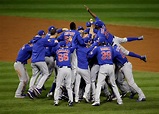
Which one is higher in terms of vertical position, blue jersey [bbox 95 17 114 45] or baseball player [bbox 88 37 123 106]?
blue jersey [bbox 95 17 114 45]

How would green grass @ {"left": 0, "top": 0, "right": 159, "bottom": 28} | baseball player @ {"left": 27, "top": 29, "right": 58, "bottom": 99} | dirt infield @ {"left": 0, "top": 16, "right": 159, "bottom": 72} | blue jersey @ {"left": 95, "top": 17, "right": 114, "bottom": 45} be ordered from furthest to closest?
1. green grass @ {"left": 0, "top": 0, "right": 159, "bottom": 28}
2. dirt infield @ {"left": 0, "top": 16, "right": 159, "bottom": 72}
3. blue jersey @ {"left": 95, "top": 17, "right": 114, "bottom": 45}
4. baseball player @ {"left": 27, "top": 29, "right": 58, "bottom": 99}

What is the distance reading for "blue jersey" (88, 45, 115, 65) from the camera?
611 inches

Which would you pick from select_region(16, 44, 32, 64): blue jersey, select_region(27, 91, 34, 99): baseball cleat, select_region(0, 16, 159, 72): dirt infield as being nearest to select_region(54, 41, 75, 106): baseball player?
select_region(27, 91, 34, 99): baseball cleat

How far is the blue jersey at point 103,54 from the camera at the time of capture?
50.9ft

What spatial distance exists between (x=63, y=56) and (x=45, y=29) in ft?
28.4

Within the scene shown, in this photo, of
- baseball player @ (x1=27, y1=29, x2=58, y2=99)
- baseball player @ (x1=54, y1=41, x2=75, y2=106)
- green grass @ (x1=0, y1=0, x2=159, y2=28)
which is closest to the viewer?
baseball player @ (x1=54, y1=41, x2=75, y2=106)

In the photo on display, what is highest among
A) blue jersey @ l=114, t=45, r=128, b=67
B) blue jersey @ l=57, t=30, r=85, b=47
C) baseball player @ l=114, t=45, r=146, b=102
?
blue jersey @ l=57, t=30, r=85, b=47

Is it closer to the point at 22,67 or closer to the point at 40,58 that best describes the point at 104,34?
the point at 40,58

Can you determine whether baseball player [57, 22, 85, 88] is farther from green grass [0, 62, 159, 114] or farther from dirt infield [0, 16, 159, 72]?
dirt infield [0, 16, 159, 72]

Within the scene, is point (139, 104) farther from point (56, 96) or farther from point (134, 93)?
point (56, 96)

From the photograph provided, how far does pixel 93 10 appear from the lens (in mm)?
27219

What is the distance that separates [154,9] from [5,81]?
11509mm

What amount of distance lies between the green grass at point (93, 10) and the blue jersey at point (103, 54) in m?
9.57

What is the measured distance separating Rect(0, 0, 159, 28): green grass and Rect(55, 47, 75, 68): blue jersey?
32.3 feet
